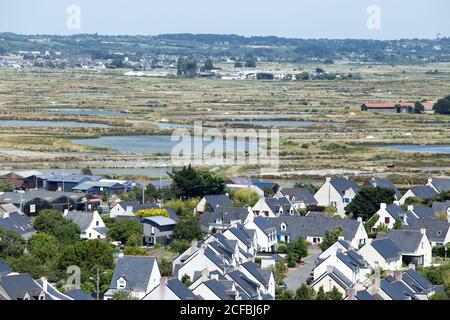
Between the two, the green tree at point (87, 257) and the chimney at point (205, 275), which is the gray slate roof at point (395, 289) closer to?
the chimney at point (205, 275)

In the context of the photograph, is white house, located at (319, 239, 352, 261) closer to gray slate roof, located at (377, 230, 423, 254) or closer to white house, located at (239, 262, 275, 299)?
gray slate roof, located at (377, 230, 423, 254)

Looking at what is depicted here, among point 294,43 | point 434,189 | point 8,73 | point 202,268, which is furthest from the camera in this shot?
point 294,43

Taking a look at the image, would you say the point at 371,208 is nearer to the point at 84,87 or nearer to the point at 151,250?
the point at 151,250

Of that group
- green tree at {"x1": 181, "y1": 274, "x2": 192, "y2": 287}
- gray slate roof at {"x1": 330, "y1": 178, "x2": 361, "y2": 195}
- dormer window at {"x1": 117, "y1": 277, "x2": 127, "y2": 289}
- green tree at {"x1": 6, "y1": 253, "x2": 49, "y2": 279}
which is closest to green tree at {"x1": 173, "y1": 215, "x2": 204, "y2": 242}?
green tree at {"x1": 6, "y1": 253, "x2": 49, "y2": 279}

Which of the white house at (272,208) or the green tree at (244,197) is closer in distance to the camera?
the white house at (272,208)

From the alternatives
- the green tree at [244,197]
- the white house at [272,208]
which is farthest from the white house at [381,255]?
the green tree at [244,197]
